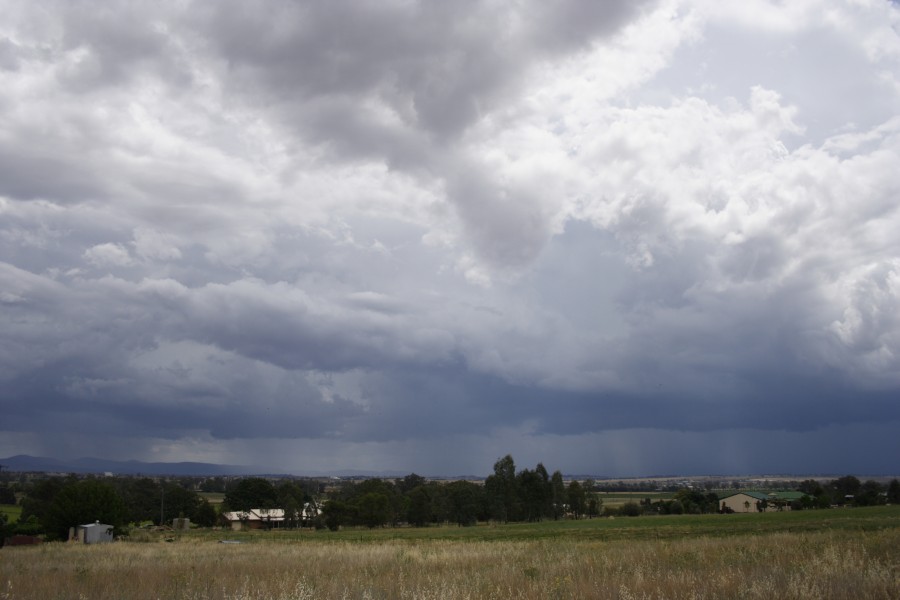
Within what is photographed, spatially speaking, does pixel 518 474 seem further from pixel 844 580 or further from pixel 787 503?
pixel 844 580

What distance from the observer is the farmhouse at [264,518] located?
119m

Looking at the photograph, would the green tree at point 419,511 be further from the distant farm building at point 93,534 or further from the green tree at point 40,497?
the distant farm building at point 93,534

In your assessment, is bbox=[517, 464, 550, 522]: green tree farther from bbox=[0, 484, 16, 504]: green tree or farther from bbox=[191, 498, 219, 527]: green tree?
bbox=[0, 484, 16, 504]: green tree

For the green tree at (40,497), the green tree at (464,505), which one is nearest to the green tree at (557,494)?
the green tree at (464,505)

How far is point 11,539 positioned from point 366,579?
2429 inches

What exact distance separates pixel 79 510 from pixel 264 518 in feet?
185

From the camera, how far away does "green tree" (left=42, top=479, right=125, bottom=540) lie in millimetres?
71875

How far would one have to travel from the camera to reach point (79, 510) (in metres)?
72.0

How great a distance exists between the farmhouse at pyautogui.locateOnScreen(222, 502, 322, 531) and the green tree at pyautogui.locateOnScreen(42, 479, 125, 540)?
1811 inches

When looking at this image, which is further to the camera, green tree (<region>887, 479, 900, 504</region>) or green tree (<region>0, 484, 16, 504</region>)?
green tree (<region>0, 484, 16, 504</region>)

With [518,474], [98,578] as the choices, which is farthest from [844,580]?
[518,474]

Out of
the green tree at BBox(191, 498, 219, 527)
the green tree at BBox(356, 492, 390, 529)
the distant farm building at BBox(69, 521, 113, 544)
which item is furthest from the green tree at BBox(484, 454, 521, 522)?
the distant farm building at BBox(69, 521, 113, 544)

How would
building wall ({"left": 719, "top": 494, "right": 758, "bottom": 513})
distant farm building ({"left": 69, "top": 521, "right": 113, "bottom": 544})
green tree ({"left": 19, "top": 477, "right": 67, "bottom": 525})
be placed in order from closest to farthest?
distant farm building ({"left": 69, "top": 521, "right": 113, "bottom": 544})
green tree ({"left": 19, "top": 477, "right": 67, "bottom": 525})
building wall ({"left": 719, "top": 494, "right": 758, "bottom": 513})

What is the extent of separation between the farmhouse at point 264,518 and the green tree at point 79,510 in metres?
46.0
